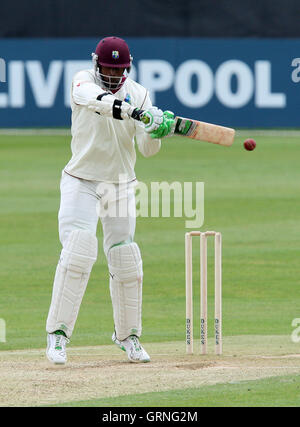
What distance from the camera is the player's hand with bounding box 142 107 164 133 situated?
7043mm

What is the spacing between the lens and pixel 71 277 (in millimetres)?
7281

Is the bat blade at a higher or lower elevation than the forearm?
lower

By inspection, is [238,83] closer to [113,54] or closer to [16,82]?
[16,82]

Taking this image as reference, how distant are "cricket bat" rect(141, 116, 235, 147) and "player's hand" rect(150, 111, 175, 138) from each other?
33 mm

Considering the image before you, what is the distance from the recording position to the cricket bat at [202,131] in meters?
7.16

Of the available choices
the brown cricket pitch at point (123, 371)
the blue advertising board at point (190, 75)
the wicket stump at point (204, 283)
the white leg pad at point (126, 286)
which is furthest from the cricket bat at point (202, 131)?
the blue advertising board at point (190, 75)

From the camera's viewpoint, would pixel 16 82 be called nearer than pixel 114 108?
No

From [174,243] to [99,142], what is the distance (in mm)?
5854

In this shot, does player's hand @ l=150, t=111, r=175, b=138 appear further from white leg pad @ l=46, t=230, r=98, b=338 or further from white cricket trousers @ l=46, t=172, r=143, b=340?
white leg pad @ l=46, t=230, r=98, b=338

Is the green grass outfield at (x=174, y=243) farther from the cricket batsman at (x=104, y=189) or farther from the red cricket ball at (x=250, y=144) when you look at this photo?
the red cricket ball at (x=250, y=144)

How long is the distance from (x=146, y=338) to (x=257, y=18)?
49.2 feet

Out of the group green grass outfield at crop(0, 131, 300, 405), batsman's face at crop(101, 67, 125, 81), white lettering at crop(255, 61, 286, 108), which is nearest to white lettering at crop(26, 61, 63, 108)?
green grass outfield at crop(0, 131, 300, 405)

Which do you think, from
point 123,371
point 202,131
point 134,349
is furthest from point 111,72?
point 123,371
